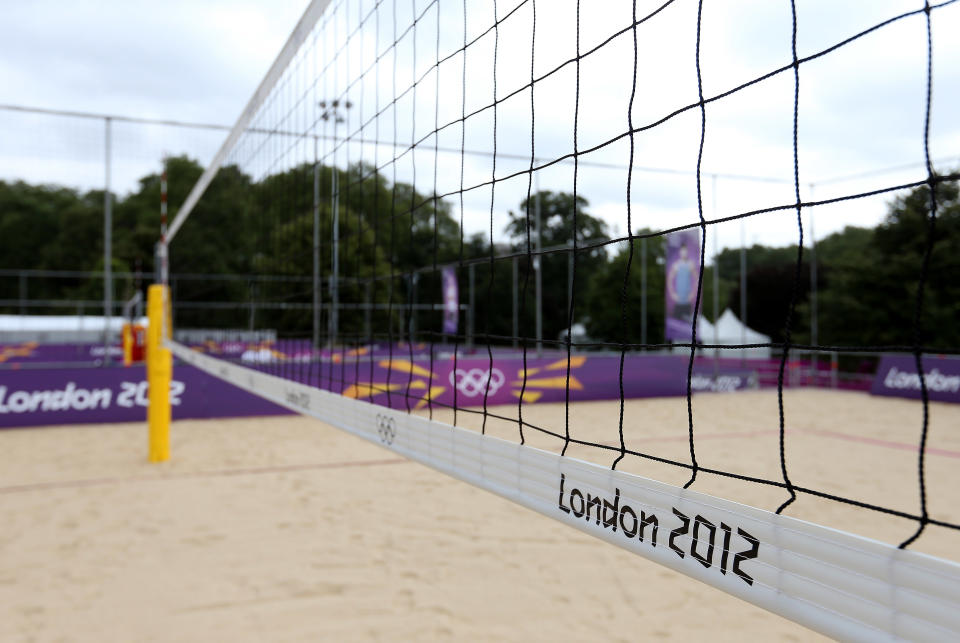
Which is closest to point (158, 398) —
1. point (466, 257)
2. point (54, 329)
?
point (54, 329)

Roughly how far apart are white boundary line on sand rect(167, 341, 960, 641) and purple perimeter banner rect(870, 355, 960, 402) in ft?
→ 31.5

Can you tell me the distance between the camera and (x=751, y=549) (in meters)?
1.08

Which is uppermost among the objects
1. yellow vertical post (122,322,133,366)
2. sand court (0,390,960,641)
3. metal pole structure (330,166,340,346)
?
metal pole structure (330,166,340,346)

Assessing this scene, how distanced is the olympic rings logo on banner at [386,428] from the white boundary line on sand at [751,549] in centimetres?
55

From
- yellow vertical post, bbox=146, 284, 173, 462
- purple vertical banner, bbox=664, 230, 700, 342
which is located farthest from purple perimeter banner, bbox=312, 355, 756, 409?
yellow vertical post, bbox=146, 284, 173, 462

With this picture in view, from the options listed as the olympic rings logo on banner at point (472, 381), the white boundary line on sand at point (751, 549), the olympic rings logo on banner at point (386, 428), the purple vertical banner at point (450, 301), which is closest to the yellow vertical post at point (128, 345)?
the olympic rings logo on banner at point (472, 381)

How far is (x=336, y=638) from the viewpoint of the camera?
7.39ft

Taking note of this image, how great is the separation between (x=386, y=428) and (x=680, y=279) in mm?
8929

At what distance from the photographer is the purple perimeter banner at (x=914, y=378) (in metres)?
9.76

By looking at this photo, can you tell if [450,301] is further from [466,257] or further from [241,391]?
[466,257]

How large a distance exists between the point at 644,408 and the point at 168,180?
93.0 ft

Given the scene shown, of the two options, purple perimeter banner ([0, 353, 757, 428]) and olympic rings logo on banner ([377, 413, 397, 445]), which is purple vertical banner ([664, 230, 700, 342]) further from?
olympic rings logo on banner ([377, 413, 397, 445])

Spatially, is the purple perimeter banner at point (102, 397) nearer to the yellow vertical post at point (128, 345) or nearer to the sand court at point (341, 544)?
the sand court at point (341, 544)

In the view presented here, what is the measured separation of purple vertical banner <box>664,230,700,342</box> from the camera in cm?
1055
